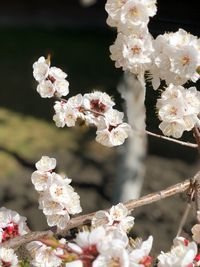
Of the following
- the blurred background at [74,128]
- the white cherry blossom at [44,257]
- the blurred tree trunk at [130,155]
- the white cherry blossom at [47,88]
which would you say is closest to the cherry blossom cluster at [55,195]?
the white cherry blossom at [44,257]

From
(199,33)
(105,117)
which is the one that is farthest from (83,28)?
(105,117)

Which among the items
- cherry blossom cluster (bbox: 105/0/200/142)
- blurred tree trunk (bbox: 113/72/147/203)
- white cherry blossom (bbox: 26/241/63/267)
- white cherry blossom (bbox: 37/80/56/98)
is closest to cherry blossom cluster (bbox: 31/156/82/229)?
white cherry blossom (bbox: 26/241/63/267)

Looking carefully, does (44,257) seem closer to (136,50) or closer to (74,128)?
(136,50)

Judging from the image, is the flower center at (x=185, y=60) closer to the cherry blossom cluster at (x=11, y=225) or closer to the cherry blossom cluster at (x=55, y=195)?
the cherry blossom cluster at (x=55, y=195)

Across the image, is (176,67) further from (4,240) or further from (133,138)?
(133,138)

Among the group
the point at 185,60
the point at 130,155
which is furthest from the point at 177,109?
the point at 130,155

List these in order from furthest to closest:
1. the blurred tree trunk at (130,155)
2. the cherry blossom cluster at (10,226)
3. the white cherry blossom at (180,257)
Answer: the blurred tree trunk at (130,155) → the cherry blossom cluster at (10,226) → the white cherry blossom at (180,257)

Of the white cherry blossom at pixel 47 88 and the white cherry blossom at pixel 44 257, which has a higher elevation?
the white cherry blossom at pixel 47 88
